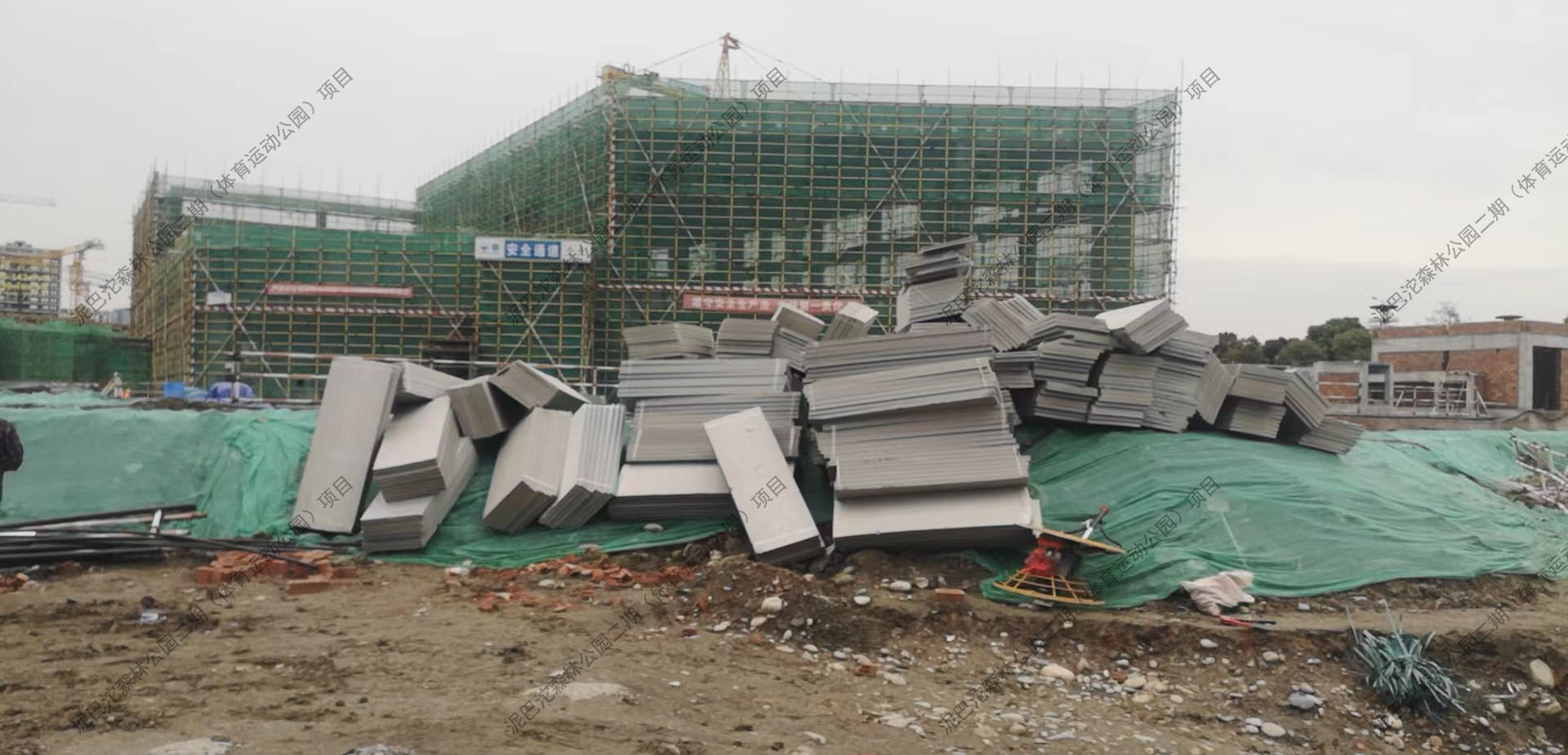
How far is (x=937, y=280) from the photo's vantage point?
1109cm

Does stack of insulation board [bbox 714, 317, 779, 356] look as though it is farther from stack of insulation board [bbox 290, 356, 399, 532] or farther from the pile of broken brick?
the pile of broken brick

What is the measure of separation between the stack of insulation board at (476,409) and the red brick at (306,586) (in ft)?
7.89

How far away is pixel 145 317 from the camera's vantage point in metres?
31.7

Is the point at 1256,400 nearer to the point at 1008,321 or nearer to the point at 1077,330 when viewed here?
the point at 1077,330

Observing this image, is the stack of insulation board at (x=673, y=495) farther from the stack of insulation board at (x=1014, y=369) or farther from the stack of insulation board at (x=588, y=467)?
the stack of insulation board at (x=1014, y=369)

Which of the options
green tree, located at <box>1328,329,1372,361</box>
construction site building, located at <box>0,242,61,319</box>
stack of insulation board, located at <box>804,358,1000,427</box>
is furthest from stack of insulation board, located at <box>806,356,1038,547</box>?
construction site building, located at <box>0,242,61,319</box>

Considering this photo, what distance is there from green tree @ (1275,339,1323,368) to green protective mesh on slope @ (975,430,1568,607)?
3511cm

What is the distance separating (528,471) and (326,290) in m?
15.7

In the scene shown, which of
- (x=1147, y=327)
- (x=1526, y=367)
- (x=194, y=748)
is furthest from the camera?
(x=1526, y=367)

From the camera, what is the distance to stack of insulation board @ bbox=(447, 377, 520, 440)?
9953 millimetres

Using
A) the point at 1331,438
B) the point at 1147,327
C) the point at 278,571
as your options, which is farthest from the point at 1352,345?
the point at 278,571

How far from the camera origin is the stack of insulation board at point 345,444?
9562 mm

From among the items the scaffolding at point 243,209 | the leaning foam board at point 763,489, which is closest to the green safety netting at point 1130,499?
the leaning foam board at point 763,489

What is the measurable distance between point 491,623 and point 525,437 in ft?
10.1
